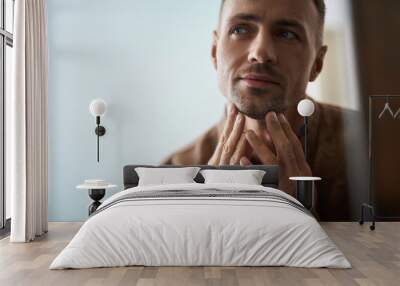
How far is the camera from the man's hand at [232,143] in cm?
749

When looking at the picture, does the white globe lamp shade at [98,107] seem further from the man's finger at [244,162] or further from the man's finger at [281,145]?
the man's finger at [281,145]

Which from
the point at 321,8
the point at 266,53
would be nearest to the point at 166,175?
the point at 266,53

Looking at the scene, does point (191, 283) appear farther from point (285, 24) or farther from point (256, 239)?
point (285, 24)

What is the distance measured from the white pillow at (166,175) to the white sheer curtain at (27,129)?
120 centimetres

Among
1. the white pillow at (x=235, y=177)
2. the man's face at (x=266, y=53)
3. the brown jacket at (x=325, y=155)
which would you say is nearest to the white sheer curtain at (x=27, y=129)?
the brown jacket at (x=325, y=155)

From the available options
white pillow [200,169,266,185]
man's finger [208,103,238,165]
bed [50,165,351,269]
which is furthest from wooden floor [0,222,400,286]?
man's finger [208,103,238,165]

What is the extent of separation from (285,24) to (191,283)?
168 inches

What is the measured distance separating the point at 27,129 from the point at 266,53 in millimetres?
3110

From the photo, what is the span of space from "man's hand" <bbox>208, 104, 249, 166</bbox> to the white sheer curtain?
7.33ft

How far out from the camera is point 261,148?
24.5ft

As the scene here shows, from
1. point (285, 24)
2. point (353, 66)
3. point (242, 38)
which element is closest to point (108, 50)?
point (242, 38)

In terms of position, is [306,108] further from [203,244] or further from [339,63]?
[203,244]

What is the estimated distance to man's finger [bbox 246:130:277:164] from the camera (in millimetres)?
7449

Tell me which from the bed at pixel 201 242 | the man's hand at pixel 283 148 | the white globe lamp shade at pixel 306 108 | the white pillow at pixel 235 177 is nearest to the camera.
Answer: the bed at pixel 201 242
